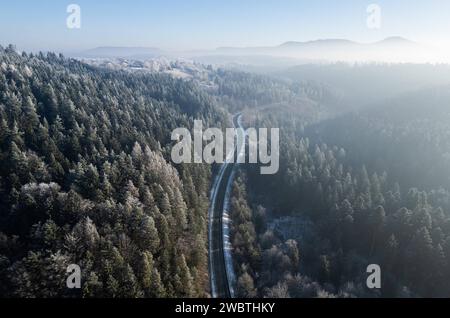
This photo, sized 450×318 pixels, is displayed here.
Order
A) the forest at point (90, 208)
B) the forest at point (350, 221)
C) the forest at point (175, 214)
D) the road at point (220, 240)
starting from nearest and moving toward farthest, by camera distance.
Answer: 1. the forest at point (90, 208)
2. the forest at point (175, 214)
3. the road at point (220, 240)
4. the forest at point (350, 221)

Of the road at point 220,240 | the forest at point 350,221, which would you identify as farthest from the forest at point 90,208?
the forest at point 350,221

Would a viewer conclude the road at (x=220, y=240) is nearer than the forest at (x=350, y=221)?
Yes

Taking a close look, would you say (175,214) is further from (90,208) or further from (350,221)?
(350,221)

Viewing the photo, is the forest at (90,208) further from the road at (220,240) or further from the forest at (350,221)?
the forest at (350,221)

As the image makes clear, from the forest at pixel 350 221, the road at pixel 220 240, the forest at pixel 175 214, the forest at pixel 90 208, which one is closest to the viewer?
the forest at pixel 90 208

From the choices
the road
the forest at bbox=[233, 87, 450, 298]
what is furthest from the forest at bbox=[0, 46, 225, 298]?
the forest at bbox=[233, 87, 450, 298]

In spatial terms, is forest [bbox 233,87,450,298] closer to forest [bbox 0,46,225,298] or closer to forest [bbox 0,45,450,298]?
forest [bbox 0,45,450,298]

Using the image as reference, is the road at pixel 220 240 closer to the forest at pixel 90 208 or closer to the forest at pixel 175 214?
the forest at pixel 175 214

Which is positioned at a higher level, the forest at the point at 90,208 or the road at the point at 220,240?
the forest at the point at 90,208
